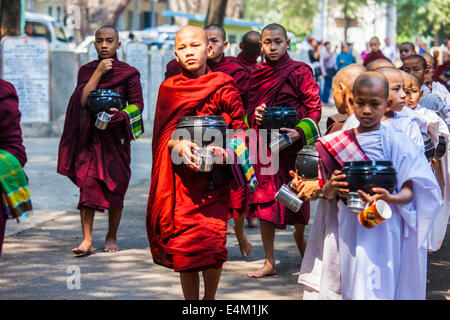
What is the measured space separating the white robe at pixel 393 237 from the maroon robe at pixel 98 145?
326 cm

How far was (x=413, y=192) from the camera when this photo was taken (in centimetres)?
450

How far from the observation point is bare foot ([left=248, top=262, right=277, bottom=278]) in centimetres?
670

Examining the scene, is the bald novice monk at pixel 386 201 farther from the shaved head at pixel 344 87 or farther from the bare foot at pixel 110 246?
the bare foot at pixel 110 246

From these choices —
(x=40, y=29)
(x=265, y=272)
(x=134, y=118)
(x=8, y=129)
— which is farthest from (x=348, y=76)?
(x=40, y=29)

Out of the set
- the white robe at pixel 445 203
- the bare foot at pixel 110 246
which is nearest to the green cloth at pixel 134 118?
the bare foot at pixel 110 246

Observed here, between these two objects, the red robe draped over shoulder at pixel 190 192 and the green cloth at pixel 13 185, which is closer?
the green cloth at pixel 13 185

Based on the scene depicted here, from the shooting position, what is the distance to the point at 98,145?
24.5 ft

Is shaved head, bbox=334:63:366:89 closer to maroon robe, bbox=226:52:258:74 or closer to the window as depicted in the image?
maroon robe, bbox=226:52:258:74

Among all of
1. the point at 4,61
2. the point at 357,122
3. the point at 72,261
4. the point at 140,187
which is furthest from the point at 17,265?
the point at 4,61

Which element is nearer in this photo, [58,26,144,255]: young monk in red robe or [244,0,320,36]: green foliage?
[58,26,144,255]: young monk in red robe

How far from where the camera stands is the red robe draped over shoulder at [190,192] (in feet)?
16.9

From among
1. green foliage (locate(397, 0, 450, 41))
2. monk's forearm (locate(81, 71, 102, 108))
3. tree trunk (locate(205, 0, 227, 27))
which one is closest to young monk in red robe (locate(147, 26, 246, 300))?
monk's forearm (locate(81, 71, 102, 108))

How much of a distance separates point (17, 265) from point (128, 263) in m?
0.92

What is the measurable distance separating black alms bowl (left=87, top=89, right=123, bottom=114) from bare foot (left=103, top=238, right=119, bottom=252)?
1212 mm
